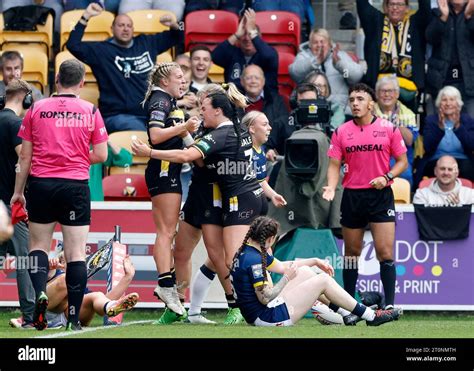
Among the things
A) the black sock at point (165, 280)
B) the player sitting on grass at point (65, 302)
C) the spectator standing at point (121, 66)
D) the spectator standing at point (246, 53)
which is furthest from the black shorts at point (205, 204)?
the spectator standing at point (246, 53)

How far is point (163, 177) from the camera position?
11.7m

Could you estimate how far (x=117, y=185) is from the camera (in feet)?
48.3

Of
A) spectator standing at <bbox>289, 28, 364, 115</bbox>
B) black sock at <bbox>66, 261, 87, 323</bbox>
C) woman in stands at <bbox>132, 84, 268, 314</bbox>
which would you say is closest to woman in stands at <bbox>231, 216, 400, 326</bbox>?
woman in stands at <bbox>132, 84, 268, 314</bbox>

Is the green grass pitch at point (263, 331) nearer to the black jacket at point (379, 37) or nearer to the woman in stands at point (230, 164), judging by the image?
the woman in stands at point (230, 164)

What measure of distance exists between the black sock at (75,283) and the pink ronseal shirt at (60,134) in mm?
665

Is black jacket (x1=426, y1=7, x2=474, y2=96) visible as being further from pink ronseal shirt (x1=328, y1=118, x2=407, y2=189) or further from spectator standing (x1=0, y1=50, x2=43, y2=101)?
spectator standing (x1=0, y1=50, x2=43, y2=101)

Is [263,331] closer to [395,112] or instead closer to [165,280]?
[165,280]

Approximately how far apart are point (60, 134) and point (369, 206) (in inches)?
131

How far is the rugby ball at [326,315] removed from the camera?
459 inches

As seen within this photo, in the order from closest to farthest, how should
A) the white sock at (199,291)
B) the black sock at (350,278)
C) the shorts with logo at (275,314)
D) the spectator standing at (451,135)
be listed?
the shorts with logo at (275,314) → the white sock at (199,291) → the black sock at (350,278) → the spectator standing at (451,135)

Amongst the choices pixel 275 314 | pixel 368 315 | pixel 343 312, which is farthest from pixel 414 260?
pixel 275 314

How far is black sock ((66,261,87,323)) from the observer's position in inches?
417

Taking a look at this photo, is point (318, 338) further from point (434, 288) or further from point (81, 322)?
point (434, 288)

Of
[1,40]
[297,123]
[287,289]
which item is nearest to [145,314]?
[297,123]
